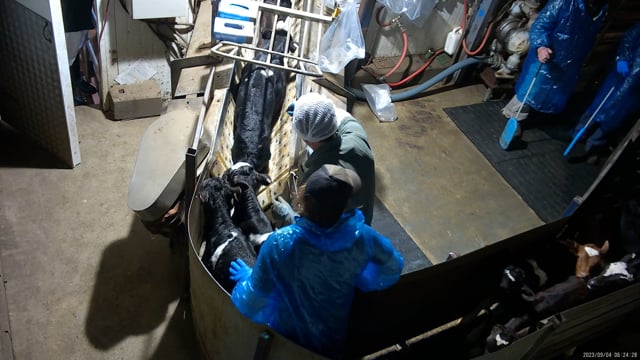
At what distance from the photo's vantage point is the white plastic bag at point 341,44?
383 centimetres

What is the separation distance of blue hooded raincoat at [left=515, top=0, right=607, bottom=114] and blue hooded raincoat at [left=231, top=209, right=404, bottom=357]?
2902 mm

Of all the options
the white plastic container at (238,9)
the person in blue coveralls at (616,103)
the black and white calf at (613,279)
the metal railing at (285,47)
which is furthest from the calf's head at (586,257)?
the white plastic container at (238,9)

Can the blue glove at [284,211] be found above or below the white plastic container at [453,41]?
below

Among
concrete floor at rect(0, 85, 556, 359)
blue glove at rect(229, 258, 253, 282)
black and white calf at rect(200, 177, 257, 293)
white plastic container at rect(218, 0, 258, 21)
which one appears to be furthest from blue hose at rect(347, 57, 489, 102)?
blue glove at rect(229, 258, 253, 282)

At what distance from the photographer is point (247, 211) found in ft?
8.05

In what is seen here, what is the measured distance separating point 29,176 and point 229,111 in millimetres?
1490

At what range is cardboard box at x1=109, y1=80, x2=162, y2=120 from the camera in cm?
375

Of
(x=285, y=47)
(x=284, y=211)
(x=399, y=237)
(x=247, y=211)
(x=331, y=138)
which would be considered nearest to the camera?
(x=331, y=138)

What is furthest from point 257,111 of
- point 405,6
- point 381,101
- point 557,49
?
point 557,49

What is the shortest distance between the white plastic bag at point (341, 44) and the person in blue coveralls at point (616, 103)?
208 centimetres

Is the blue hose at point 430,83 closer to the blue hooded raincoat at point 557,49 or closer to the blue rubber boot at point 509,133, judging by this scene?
the blue hooded raincoat at point 557,49

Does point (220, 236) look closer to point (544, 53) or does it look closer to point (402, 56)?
point (402, 56)

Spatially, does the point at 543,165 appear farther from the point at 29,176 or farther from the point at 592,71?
the point at 29,176

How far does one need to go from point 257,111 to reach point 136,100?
51.5 inches
